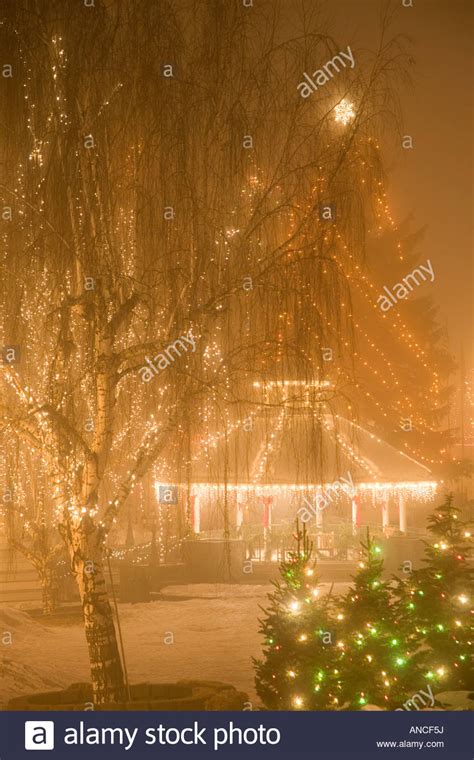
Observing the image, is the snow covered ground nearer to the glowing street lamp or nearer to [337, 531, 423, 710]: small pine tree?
[337, 531, 423, 710]: small pine tree

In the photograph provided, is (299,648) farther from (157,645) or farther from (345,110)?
(157,645)

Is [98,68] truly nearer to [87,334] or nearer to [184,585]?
[87,334]

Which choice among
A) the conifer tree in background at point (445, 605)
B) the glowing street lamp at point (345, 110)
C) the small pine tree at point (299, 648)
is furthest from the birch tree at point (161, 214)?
the conifer tree in background at point (445, 605)

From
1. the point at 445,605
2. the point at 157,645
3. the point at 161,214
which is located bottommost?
the point at 157,645

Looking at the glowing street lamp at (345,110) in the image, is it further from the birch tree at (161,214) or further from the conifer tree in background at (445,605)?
the conifer tree in background at (445,605)

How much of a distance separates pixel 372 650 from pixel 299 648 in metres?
0.72

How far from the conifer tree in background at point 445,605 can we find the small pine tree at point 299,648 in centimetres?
108

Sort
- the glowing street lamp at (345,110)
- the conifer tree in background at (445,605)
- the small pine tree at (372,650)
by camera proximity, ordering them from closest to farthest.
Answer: the small pine tree at (372,650) → the glowing street lamp at (345,110) → the conifer tree in background at (445,605)

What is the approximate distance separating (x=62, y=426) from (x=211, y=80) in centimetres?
381

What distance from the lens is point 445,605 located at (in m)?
9.74

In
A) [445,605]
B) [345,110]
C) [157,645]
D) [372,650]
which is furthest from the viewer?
[157,645]

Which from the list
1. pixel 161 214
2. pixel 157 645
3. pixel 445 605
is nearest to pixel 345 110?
pixel 161 214

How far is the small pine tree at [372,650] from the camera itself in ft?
27.7

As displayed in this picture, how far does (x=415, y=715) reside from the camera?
8156mm
